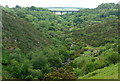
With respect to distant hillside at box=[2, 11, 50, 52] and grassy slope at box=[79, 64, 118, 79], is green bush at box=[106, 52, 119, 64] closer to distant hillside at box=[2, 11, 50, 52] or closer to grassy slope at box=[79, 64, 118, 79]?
grassy slope at box=[79, 64, 118, 79]

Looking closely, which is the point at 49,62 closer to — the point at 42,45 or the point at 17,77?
the point at 17,77

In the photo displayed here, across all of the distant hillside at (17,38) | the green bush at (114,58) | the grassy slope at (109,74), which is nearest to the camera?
the grassy slope at (109,74)

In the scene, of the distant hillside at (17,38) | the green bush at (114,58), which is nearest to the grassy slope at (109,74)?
the green bush at (114,58)

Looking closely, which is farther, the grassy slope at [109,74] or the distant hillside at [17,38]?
the distant hillside at [17,38]

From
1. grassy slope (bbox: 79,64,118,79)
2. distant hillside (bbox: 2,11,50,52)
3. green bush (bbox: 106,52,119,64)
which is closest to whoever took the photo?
grassy slope (bbox: 79,64,118,79)

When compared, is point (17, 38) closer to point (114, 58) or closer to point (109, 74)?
point (114, 58)

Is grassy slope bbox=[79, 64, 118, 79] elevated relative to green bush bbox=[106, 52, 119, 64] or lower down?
elevated

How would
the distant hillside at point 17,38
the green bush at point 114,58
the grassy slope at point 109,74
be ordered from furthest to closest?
the distant hillside at point 17,38 → the green bush at point 114,58 → the grassy slope at point 109,74

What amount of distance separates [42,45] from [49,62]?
27.9 metres

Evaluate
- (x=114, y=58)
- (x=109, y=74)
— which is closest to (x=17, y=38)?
(x=114, y=58)

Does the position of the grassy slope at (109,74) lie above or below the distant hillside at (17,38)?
above

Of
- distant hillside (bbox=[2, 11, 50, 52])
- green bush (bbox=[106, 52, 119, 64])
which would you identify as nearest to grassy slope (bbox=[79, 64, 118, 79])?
green bush (bbox=[106, 52, 119, 64])

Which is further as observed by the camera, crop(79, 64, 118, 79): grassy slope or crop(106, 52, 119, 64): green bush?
crop(106, 52, 119, 64): green bush

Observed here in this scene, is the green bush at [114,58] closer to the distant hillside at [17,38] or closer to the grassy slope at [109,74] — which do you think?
the grassy slope at [109,74]
